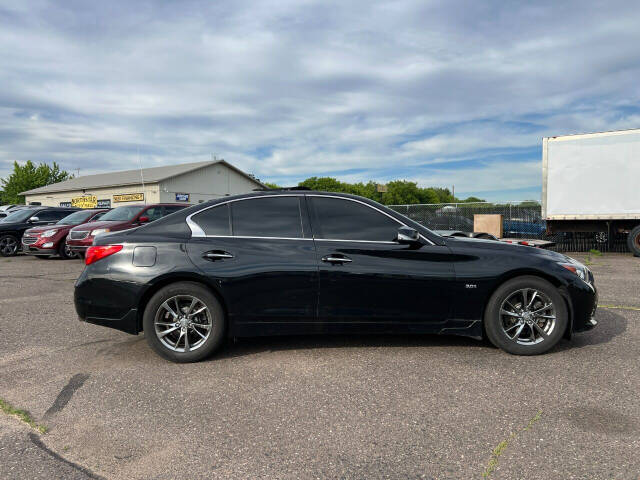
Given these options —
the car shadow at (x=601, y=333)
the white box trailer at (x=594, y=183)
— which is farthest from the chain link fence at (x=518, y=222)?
the car shadow at (x=601, y=333)

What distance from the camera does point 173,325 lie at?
165 inches

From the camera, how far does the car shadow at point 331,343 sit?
4645 millimetres

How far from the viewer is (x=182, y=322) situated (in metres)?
4.19

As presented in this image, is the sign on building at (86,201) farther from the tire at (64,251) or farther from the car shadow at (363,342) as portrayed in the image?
the car shadow at (363,342)

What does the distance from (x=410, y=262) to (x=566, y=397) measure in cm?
161

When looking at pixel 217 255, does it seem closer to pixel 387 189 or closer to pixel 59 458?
pixel 59 458

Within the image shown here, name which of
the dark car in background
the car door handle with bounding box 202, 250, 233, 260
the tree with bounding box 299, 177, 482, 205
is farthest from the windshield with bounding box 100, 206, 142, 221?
the tree with bounding box 299, 177, 482, 205

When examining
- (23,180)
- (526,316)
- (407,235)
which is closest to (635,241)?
(526,316)

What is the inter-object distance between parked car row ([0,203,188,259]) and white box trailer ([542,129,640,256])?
11.7 m

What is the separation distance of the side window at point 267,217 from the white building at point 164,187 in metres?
35.6

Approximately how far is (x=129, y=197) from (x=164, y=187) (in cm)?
529

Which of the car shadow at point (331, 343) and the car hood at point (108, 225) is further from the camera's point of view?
the car hood at point (108, 225)

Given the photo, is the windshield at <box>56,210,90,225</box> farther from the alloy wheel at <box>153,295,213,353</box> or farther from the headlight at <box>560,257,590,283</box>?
the headlight at <box>560,257,590,283</box>

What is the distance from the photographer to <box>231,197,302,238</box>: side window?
438 cm
